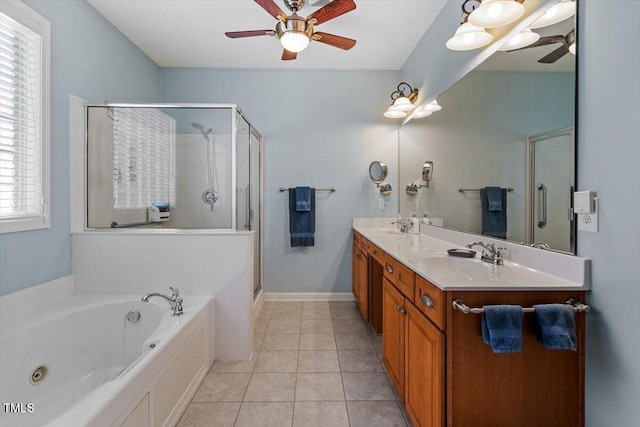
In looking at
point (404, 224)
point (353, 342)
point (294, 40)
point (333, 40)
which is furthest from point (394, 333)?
point (333, 40)

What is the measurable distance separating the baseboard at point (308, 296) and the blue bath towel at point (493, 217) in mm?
1931

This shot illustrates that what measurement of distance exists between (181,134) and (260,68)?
118cm

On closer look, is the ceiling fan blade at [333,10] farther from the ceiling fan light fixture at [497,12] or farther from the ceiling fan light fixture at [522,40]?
the ceiling fan light fixture at [522,40]

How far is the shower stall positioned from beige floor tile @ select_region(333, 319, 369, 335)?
1189mm

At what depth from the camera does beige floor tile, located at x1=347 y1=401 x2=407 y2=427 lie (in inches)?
62.4

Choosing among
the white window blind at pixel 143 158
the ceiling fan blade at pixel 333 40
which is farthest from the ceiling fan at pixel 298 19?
the white window blind at pixel 143 158

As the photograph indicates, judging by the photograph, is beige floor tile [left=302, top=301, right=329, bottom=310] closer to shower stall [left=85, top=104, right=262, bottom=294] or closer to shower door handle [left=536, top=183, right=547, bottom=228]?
shower stall [left=85, top=104, right=262, bottom=294]

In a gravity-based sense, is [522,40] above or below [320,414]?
above

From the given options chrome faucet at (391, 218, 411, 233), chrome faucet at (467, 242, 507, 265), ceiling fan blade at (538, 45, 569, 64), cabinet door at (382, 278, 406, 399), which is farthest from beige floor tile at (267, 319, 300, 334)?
ceiling fan blade at (538, 45, 569, 64)

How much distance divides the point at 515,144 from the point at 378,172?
1801mm

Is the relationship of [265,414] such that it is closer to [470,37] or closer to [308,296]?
[308,296]

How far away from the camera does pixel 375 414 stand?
5.42 ft

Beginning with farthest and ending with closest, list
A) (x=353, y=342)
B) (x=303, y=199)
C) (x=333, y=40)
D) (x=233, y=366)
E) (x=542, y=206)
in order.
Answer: (x=303, y=199)
(x=353, y=342)
(x=333, y=40)
(x=233, y=366)
(x=542, y=206)

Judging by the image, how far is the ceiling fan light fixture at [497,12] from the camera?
143 cm
